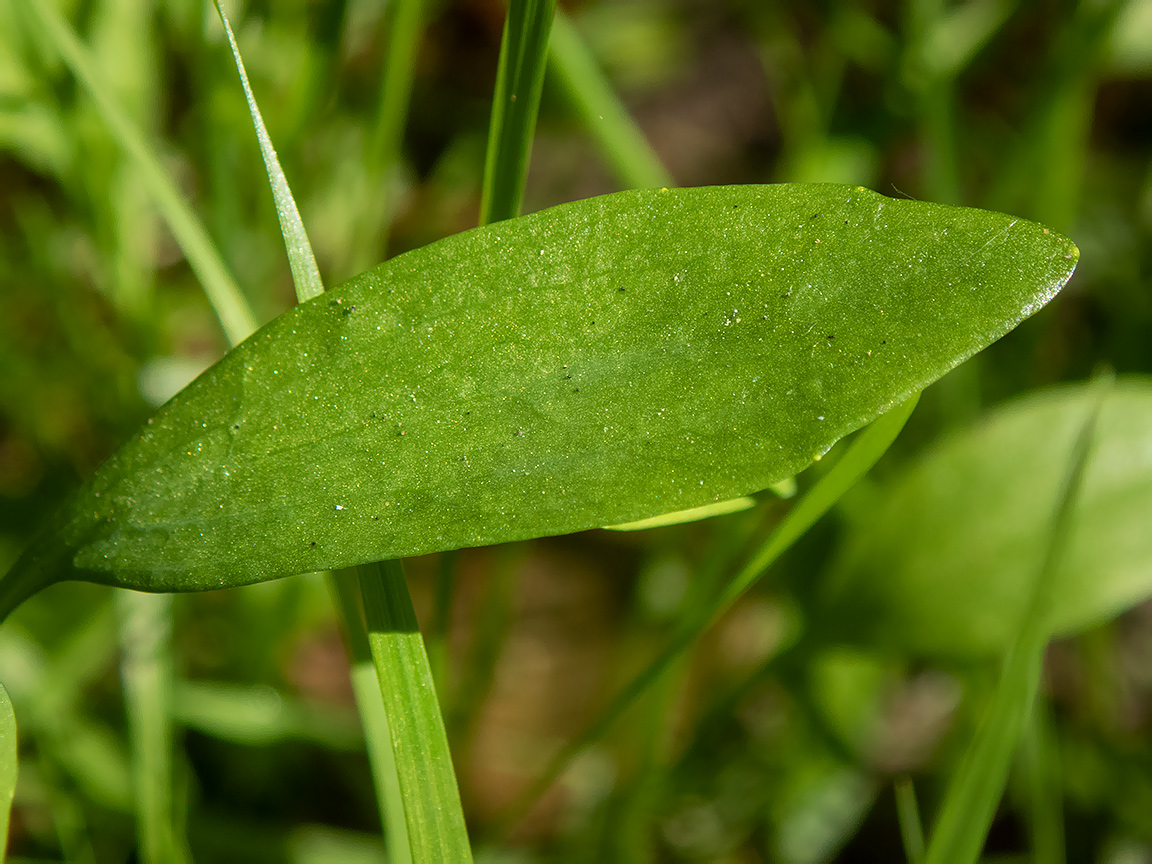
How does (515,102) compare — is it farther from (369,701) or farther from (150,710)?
(150,710)

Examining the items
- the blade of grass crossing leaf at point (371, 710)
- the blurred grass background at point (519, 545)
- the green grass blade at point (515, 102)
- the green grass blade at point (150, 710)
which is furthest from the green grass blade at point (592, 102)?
the green grass blade at point (150, 710)

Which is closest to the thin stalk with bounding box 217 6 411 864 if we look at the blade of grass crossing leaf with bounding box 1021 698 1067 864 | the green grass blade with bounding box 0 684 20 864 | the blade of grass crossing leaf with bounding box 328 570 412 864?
the blade of grass crossing leaf with bounding box 328 570 412 864

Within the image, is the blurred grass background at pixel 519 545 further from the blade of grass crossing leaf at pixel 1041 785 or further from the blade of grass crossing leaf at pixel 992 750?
the blade of grass crossing leaf at pixel 992 750

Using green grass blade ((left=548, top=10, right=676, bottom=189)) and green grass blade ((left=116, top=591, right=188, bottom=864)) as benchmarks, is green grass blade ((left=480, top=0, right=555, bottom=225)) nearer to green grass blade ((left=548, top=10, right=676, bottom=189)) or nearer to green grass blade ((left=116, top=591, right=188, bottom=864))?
green grass blade ((left=548, top=10, right=676, bottom=189))

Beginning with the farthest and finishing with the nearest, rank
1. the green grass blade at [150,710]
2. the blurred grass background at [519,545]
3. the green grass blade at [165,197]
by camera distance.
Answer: the blurred grass background at [519,545], the green grass blade at [150,710], the green grass blade at [165,197]

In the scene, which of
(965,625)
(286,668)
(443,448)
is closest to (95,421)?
(286,668)

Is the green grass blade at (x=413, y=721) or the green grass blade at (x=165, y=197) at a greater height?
the green grass blade at (x=165, y=197)
